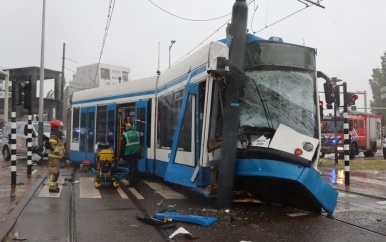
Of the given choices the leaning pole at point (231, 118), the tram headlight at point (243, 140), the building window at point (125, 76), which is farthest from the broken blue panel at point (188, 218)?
the building window at point (125, 76)

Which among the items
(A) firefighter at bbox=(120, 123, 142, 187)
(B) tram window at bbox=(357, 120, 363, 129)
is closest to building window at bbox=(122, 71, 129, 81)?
(B) tram window at bbox=(357, 120, 363, 129)

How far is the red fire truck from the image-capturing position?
73.2ft

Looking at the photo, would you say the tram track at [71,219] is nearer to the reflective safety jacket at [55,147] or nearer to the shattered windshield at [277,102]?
the reflective safety jacket at [55,147]

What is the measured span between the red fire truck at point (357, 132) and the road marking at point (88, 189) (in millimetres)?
14434

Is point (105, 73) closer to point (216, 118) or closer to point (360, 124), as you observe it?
point (360, 124)

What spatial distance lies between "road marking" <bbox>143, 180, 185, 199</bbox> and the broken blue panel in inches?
87.7

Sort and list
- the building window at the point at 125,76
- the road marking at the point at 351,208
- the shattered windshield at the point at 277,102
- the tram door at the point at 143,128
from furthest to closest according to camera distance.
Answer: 1. the building window at the point at 125,76
2. the tram door at the point at 143,128
3. the road marking at the point at 351,208
4. the shattered windshield at the point at 277,102

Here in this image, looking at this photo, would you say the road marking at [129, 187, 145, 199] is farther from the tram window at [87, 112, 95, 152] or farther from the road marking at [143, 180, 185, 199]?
the tram window at [87, 112, 95, 152]

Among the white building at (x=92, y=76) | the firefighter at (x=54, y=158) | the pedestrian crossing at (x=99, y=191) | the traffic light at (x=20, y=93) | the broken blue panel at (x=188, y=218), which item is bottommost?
the pedestrian crossing at (x=99, y=191)

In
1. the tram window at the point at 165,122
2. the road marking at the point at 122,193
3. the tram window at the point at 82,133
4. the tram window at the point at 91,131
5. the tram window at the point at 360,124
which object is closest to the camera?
the road marking at the point at 122,193

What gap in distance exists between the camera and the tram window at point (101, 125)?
13.9 meters

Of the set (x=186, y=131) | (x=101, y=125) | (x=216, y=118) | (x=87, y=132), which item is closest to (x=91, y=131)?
(x=87, y=132)

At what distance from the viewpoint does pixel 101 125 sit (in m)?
14.1

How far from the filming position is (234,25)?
→ 291 inches
